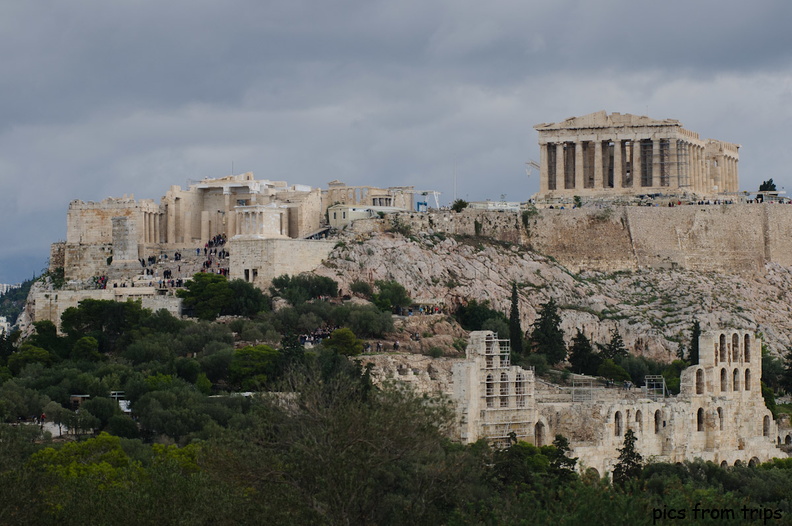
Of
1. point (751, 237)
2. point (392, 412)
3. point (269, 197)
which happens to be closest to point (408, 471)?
point (392, 412)

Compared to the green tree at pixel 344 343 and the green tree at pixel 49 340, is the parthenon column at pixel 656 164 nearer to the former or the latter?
the green tree at pixel 344 343

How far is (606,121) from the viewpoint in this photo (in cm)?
10756

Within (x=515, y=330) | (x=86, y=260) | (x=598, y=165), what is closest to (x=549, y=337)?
(x=515, y=330)

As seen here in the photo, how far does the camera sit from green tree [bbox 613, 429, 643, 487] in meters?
60.2

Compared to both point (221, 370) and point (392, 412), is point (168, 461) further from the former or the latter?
point (221, 370)

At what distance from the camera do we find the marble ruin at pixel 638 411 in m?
65.5

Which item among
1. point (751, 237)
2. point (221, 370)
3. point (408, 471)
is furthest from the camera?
point (751, 237)

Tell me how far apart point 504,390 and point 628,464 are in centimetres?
668

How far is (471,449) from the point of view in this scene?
190 ft

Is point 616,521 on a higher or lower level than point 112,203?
lower

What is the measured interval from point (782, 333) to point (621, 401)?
30.3m

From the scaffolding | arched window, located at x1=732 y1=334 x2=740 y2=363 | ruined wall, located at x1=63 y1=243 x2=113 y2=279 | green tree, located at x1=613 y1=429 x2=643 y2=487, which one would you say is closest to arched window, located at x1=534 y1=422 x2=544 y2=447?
green tree, located at x1=613 y1=429 x2=643 y2=487

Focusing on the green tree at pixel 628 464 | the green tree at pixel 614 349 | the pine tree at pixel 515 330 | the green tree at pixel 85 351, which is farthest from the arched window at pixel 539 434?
the green tree at pixel 85 351

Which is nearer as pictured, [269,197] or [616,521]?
[616,521]
